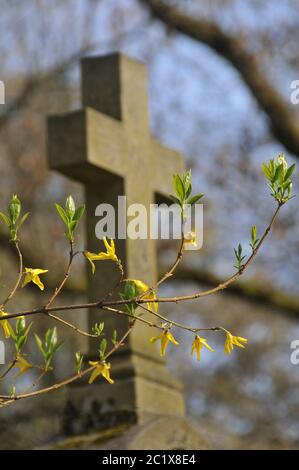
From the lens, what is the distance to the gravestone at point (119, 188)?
220 inches

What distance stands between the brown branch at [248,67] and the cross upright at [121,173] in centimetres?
427

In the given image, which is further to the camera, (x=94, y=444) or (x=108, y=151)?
(x=108, y=151)

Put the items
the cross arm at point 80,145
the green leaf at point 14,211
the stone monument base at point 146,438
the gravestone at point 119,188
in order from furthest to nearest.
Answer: the cross arm at point 80,145 < the gravestone at point 119,188 < the stone monument base at point 146,438 < the green leaf at point 14,211

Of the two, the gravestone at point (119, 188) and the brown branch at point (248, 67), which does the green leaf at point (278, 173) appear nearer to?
the gravestone at point (119, 188)

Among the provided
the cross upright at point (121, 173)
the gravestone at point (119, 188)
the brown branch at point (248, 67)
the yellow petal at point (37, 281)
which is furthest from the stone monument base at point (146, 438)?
the brown branch at point (248, 67)

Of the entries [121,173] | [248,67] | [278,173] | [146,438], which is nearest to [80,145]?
[121,173]

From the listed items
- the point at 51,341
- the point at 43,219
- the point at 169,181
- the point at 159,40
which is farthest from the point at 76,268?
the point at 51,341

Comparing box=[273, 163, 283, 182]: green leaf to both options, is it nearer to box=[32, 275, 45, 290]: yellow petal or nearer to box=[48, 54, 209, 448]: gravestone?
box=[32, 275, 45, 290]: yellow petal

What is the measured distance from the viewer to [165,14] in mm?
11305

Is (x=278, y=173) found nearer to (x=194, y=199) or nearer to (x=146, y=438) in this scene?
(x=194, y=199)

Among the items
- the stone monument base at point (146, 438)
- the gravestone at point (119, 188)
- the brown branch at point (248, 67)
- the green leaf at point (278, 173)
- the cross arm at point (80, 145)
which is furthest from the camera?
the brown branch at point (248, 67)

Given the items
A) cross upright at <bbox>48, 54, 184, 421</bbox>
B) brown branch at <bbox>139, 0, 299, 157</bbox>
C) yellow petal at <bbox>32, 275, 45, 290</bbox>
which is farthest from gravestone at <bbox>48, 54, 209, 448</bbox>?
brown branch at <bbox>139, 0, 299, 157</bbox>
